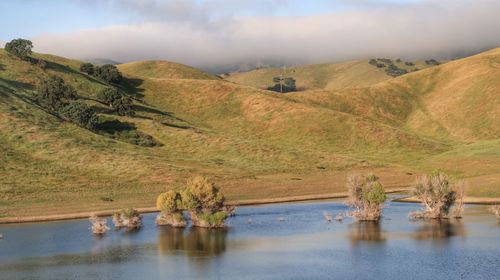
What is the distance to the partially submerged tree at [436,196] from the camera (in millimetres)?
90188

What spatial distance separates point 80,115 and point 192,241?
93.1m

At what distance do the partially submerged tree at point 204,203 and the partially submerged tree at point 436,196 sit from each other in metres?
27.9

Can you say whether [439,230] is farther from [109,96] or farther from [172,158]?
[109,96]

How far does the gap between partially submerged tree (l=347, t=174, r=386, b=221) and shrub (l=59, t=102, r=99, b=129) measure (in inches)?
3511

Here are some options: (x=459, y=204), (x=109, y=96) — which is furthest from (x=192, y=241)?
(x=109, y=96)

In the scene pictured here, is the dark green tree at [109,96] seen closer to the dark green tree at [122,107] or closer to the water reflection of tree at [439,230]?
the dark green tree at [122,107]

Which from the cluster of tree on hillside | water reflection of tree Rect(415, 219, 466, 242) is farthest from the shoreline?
the cluster of tree on hillside

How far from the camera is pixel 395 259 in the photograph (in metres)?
63.3

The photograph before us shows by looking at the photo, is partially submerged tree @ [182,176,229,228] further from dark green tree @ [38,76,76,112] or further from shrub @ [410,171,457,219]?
dark green tree @ [38,76,76,112]

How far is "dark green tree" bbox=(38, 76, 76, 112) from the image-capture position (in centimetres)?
17138

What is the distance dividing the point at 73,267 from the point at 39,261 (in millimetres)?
5610

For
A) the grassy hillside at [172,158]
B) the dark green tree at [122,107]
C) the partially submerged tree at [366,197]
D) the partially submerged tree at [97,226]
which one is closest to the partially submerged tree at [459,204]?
the partially submerged tree at [366,197]

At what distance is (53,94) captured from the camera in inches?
6831

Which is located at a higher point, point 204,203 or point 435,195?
point 435,195
